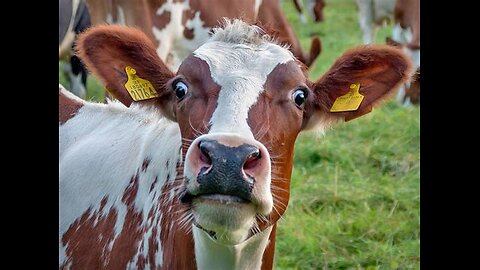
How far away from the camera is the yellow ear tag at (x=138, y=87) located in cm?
323

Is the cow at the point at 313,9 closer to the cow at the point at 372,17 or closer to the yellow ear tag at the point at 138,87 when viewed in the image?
the cow at the point at 372,17

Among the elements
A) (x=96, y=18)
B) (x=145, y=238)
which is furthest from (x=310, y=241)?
(x=96, y=18)

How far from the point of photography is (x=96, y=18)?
7.32 m

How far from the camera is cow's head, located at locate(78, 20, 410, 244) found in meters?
2.63

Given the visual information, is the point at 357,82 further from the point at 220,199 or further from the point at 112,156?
the point at 112,156

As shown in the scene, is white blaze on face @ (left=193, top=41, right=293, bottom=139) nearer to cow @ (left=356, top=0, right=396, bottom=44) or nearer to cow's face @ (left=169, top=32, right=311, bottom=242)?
cow's face @ (left=169, top=32, right=311, bottom=242)

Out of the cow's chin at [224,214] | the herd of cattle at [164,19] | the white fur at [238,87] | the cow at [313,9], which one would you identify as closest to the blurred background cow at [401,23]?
the herd of cattle at [164,19]

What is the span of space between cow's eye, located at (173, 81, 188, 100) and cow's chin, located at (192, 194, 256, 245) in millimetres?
493

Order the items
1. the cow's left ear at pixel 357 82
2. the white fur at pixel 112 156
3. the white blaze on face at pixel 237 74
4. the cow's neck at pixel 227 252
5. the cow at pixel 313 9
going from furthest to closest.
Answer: the cow at pixel 313 9 < the white fur at pixel 112 156 < the cow's left ear at pixel 357 82 < the cow's neck at pixel 227 252 < the white blaze on face at pixel 237 74

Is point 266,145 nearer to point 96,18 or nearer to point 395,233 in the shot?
point 395,233

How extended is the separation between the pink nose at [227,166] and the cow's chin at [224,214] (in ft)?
0.09

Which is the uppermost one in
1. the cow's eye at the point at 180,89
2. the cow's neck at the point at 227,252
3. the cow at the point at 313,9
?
the cow's eye at the point at 180,89

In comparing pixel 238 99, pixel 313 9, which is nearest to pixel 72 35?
pixel 238 99
